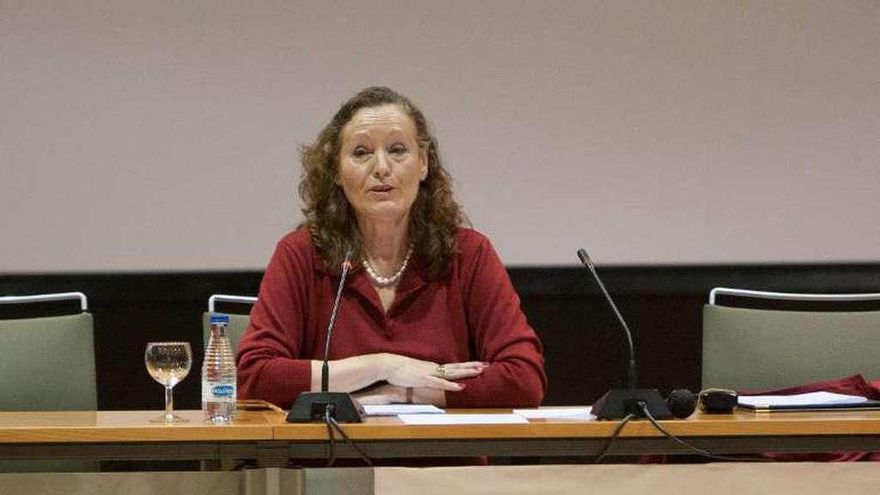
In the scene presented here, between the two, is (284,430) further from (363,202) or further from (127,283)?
(127,283)

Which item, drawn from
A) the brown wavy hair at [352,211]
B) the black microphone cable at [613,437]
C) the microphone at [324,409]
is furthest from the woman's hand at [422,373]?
the black microphone cable at [613,437]

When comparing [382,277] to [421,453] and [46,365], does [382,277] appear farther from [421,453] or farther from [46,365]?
[421,453]

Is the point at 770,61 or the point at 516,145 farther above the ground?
the point at 770,61

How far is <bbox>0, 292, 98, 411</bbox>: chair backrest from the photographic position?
2840 millimetres

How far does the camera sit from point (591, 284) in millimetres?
4012

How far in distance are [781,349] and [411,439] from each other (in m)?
1.27

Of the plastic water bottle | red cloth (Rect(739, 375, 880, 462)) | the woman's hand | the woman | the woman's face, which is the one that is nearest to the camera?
the plastic water bottle

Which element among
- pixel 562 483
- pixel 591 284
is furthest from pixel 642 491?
pixel 591 284

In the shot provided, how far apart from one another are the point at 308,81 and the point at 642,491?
2.24 meters

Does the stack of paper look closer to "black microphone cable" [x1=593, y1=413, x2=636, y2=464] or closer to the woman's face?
"black microphone cable" [x1=593, y1=413, x2=636, y2=464]

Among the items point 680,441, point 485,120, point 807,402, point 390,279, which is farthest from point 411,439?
point 485,120

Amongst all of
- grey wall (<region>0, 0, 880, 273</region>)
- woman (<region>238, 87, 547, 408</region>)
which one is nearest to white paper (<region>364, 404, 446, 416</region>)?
woman (<region>238, 87, 547, 408</region>)

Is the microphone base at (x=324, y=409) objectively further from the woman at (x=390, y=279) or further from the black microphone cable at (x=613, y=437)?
the woman at (x=390, y=279)

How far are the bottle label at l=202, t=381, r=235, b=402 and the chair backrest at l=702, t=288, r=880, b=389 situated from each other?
125 cm
